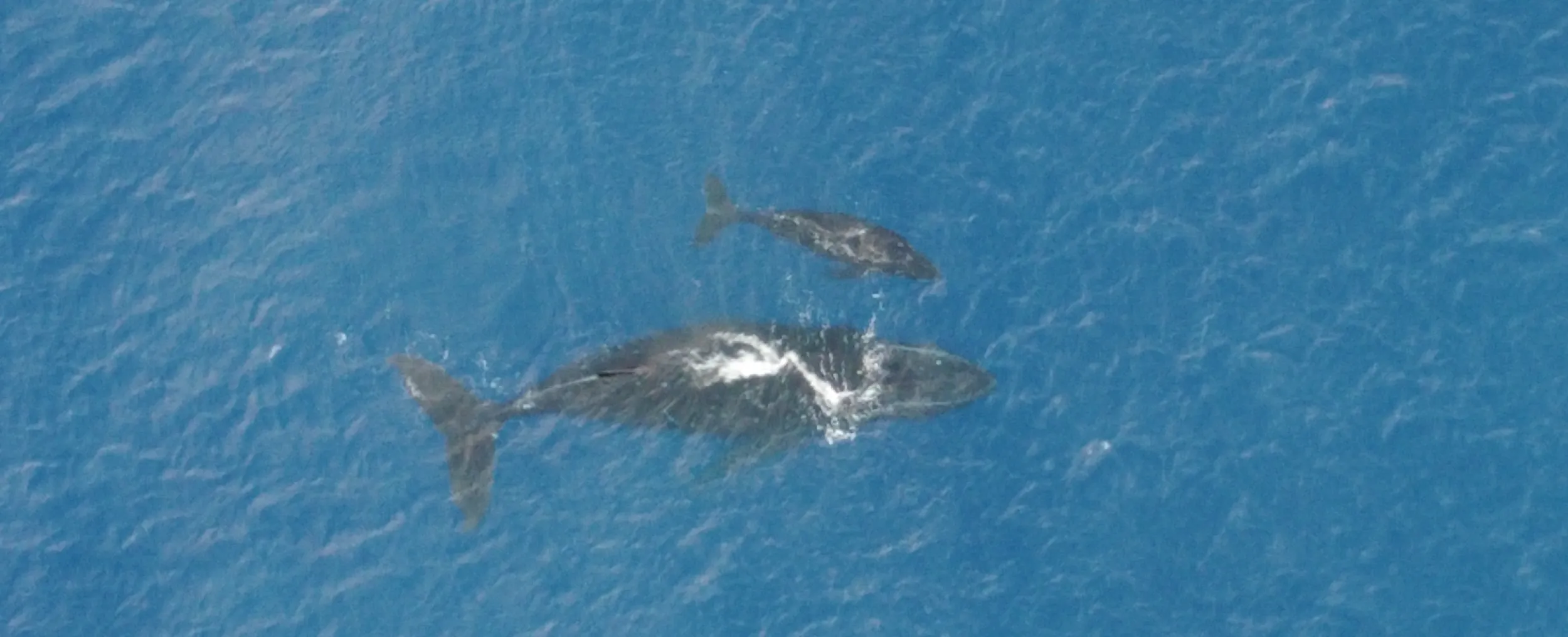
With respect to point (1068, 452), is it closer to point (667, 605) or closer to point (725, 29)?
point (667, 605)

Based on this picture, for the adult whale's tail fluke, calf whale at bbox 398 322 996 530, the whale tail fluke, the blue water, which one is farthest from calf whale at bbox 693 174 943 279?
the adult whale's tail fluke

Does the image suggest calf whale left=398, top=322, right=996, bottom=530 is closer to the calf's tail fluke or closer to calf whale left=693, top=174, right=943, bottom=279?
calf whale left=693, top=174, right=943, bottom=279

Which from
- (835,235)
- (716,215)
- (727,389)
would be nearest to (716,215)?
(716,215)

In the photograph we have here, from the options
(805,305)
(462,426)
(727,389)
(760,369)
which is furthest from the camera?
(805,305)

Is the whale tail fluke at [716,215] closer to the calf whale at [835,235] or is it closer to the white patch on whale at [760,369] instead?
the calf whale at [835,235]

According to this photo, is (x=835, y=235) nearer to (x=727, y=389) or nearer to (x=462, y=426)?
(x=727, y=389)

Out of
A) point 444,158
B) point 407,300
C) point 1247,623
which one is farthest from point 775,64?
point 1247,623

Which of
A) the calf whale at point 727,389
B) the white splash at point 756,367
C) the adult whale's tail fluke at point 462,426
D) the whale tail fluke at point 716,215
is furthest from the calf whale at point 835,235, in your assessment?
the adult whale's tail fluke at point 462,426
